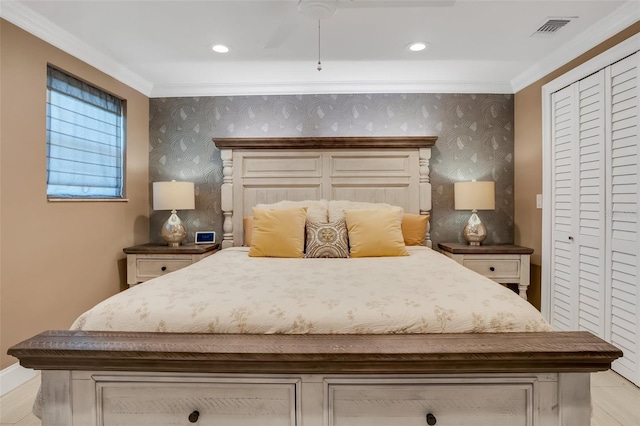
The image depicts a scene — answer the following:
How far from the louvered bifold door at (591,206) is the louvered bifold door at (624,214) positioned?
6 centimetres

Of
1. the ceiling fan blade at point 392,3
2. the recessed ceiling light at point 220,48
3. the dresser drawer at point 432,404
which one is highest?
the recessed ceiling light at point 220,48

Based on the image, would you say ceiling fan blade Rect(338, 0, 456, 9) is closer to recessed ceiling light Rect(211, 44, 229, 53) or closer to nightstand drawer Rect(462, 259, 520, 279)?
recessed ceiling light Rect(211, 44, 229, 53)

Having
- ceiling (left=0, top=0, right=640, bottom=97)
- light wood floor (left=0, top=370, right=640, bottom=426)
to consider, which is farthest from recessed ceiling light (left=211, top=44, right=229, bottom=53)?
light wood floor (left=0, top=370, right=640, bottom=426)

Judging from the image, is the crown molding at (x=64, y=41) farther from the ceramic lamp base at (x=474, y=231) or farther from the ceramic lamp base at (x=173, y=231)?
the ceramic lamp base at (x=474, y=231)

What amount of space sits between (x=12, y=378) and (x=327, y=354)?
226 cm

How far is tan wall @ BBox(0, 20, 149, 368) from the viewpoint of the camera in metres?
2.12

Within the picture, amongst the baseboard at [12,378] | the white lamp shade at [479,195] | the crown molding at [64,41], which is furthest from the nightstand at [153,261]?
the white lamp shade at [479,195]

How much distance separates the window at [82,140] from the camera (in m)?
2.53

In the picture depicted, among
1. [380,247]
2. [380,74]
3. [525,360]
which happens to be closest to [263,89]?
[380,74]

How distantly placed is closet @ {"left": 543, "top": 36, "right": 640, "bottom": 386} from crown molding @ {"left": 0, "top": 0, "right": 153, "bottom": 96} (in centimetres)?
383

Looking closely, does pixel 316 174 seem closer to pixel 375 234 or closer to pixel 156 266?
pixel 375 234

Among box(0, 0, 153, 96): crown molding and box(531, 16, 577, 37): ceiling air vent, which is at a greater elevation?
box(531, 16, 577, 37): ceiling air vent

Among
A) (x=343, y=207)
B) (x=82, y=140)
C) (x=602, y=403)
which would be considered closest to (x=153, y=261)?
(x=82, y=140)

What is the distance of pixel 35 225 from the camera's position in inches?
91.4
